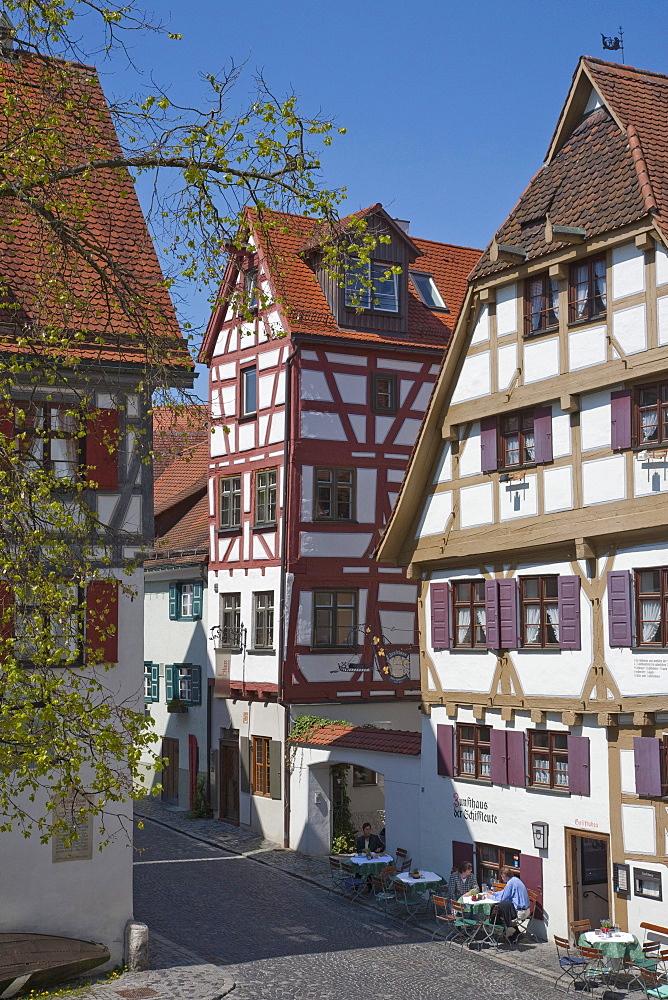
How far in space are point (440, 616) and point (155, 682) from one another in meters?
15.3

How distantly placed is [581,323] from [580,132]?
12.8 feet

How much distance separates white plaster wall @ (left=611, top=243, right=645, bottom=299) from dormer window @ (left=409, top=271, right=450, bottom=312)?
1338 centimetres

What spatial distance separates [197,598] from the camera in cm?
3278

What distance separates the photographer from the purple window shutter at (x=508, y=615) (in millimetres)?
20484

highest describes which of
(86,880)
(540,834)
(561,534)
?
(561,534)

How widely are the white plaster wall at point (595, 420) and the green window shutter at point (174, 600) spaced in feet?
56.7

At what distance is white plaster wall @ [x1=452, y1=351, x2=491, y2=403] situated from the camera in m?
21.2

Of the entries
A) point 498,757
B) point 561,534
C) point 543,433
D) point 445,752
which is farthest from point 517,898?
point 543,433

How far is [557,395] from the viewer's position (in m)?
19.5

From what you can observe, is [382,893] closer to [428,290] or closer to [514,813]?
[514,813]

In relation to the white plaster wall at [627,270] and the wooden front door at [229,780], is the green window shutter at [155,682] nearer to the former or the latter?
the wooden front door at [229,780]

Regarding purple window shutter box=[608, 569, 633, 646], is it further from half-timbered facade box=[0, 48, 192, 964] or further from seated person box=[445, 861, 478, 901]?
half-timbered facade box=[0, 48, 192, 964]

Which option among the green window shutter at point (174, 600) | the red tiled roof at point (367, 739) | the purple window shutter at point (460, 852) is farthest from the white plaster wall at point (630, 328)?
the green window shutter at point (174, 600)

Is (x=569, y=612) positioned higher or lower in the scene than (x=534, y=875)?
higher
